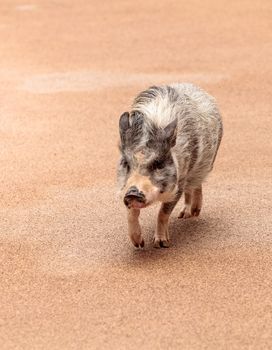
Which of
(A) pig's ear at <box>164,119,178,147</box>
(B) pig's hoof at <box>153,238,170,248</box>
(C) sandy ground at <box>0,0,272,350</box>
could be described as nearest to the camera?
(C) sandy ground at <box>0,0,272,350</box>

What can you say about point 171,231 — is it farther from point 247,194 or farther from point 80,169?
point 80,169

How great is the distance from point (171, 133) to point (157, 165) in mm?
311

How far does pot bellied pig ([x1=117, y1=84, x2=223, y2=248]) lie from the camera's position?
747 centimetres

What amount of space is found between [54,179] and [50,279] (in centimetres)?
278

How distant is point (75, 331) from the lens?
636cm

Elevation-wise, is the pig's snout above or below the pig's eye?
below

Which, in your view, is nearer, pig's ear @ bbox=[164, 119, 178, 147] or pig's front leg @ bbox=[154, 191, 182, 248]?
pig's ear @ bbox=[164, 119, 178, 147]

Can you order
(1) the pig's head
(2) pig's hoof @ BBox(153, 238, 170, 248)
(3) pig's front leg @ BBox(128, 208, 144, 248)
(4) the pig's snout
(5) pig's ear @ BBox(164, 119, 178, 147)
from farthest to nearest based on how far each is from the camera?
(2) pig's hoof @ BBox(153, 238, 170, 248), (3) pig's front leg @ BBox(128, 208, 144, 248), (5) pig's ear @ BBox(164, 119, 178, 147), (1) the pig's head, (4) the pig's snout

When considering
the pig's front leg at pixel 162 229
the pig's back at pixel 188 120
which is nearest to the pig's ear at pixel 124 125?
the pig's back at pixel 188 120

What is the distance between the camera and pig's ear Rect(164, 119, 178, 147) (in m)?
7.62

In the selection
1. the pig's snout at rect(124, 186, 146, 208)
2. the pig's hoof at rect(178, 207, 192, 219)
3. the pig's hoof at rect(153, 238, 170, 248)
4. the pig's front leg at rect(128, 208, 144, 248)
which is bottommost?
the pig's hoof at rect(178, 207, 192, 219)

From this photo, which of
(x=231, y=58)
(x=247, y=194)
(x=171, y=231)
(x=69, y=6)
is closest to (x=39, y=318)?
(x=171, y=231)

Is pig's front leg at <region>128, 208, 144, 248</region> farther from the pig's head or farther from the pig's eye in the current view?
the pig's eye

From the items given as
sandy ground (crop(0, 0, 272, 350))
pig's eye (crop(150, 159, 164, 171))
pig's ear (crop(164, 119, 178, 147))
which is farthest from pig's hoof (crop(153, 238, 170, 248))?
pig's ear (crop(164, 119, 178, 147))
